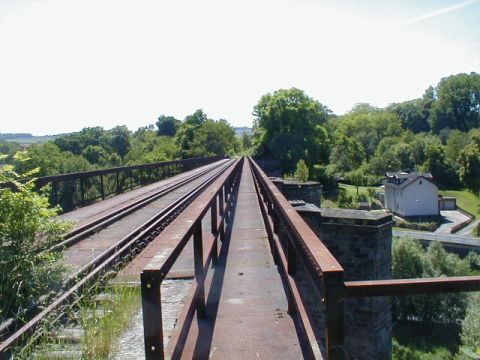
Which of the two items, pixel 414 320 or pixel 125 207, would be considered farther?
pixel 414 320

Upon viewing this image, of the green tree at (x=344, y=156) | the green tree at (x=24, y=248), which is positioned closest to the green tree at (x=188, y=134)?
the green tree at (x=344, y=156)

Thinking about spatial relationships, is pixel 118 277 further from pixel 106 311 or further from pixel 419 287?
pixel 419 287

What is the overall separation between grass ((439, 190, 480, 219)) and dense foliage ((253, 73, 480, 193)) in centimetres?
166

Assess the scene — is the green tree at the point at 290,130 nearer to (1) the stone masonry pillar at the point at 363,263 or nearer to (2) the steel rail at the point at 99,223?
(2) the steel rail at the point at 99,223

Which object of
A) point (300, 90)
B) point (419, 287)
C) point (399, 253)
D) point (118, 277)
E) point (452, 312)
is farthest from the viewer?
point (300, 90)

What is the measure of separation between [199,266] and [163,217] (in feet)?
17.8

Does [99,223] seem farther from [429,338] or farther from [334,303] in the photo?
[429,338]

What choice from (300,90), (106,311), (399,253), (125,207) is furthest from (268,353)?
(300,90)

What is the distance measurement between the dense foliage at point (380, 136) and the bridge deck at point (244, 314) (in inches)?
2005

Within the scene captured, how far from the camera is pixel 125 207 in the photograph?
11203 millimetres

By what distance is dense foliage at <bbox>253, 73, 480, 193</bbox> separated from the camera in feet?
197

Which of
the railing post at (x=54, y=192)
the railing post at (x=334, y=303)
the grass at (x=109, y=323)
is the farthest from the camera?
the railing post at (x=54, y=192)

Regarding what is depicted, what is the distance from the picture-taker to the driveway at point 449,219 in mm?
52188

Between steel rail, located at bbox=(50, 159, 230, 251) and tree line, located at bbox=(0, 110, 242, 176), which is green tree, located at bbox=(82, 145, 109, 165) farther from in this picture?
steel rail, located at bbox=(50, 159, 230, 251)
